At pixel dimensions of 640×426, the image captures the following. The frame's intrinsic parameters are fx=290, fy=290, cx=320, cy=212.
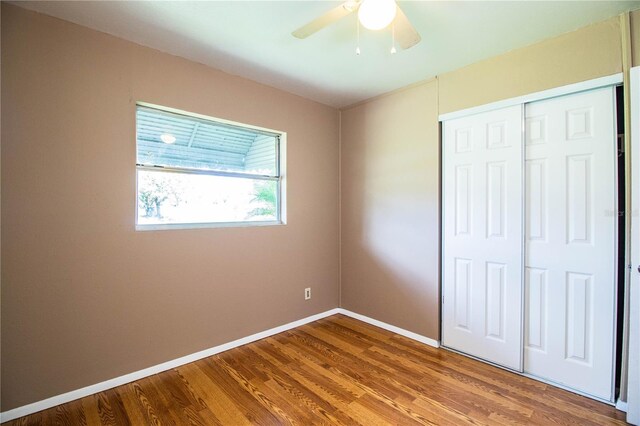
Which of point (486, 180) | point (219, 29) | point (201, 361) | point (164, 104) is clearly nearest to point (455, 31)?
point (486, 180)

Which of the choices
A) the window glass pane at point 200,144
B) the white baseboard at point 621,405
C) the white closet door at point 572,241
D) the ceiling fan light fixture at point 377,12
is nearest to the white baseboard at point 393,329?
the white closet door at point 572,241

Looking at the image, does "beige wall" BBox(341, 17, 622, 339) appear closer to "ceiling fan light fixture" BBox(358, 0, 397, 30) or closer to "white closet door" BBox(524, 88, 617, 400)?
"white closet door" BBox(524, 88, 617, 400)

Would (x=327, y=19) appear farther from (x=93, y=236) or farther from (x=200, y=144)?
(x=93, y=236)

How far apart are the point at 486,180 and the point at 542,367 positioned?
1462 mm

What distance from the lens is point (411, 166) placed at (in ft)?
9.50

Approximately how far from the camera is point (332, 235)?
11.7 feet

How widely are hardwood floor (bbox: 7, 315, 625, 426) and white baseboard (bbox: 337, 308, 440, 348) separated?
146 mm

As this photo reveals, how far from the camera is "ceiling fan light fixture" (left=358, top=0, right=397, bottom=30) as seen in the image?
1336 mm

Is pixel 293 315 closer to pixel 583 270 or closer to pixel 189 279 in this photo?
pixel 189 279

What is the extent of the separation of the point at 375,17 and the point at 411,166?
1.72 metres

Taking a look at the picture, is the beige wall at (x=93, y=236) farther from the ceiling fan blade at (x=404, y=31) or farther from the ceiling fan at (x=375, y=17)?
the ceiling fan blade at (x=404, y=31)

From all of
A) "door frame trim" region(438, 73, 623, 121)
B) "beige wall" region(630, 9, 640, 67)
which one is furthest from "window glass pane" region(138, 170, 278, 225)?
"beige wall" region(630, 9, 640, 67)

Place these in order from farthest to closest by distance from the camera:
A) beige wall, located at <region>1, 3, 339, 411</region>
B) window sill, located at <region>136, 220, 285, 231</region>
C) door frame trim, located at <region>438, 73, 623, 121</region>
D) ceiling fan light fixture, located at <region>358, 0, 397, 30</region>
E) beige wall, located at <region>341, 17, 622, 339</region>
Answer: window sill, located at <region>136, 220, 285, 231</region>
beige wall, located at <region>341, 17, 622, 339</region>
door frame trim, located at <region>438, 73, 623, 121</region>
beige wall, located at <region>1, 3, 339, 411</region>
ceiling fan light fixture, located at <region>358, 0, 397, 30</region>

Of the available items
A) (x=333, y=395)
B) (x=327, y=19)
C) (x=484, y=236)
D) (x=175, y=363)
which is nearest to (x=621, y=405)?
(x=484, y=236)
